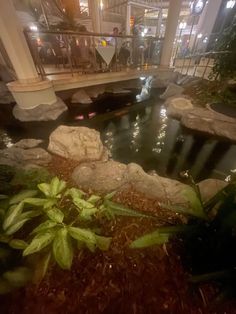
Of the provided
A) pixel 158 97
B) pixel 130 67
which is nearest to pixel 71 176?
pixel 158 97

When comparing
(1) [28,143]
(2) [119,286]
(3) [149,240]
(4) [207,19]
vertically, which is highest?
(4) [207,19]

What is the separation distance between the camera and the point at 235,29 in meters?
4.86

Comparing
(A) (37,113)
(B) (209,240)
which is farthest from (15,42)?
(B) (209,240)

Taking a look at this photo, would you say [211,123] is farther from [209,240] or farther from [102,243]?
[102,243]

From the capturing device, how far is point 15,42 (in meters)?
4.15

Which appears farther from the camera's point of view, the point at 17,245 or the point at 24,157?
the point at 24,157

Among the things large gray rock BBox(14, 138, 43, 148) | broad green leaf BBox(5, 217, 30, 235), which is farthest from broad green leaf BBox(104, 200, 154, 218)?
large gray rock BBox(14, 138, 43, 148)

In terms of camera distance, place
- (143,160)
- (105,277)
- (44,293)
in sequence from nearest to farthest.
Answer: (44,293) < (105,277) < (143,160)

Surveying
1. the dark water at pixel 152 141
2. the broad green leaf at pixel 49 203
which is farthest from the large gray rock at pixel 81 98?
the broad green leaf at pixel 49 203

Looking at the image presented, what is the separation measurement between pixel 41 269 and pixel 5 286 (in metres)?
0.22

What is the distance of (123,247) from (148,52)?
7994mm

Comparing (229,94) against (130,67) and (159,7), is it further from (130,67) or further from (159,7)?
(159,7)

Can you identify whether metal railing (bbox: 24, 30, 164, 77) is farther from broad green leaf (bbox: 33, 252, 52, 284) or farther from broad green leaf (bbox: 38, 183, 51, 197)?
broad green leaf (bbox: 33, 252, 52, 284)

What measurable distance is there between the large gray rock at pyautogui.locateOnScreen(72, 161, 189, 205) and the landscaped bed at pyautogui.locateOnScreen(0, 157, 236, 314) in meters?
0.69
